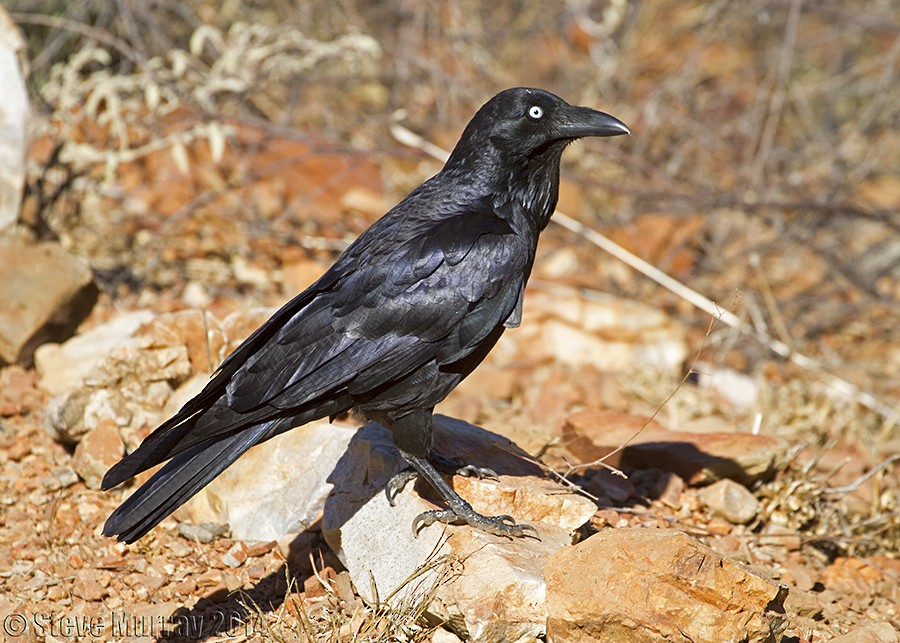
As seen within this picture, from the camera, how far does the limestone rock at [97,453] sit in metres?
4.49

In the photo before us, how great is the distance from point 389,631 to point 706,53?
26.3 feet

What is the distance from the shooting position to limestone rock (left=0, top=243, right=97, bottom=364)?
539cm

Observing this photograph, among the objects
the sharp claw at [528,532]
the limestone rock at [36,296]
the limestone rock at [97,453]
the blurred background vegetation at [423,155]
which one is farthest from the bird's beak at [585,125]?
the limestone rock at [36,296]

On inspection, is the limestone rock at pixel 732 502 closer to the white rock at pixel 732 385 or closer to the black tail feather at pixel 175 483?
the black tail feather at pixel 175 483

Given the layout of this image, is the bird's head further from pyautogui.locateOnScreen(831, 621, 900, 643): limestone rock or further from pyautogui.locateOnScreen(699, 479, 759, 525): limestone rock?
pyautogui.locateOnScreen(831, 621, 900, 643): limestone rock

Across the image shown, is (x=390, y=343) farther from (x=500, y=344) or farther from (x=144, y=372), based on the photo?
(x=500, y=344)

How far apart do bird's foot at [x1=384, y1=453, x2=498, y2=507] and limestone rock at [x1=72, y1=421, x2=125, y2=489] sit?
1.37 metres

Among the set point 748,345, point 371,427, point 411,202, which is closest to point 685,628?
point 371,427

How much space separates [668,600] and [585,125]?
6.02ft

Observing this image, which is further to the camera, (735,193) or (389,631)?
(735,193)

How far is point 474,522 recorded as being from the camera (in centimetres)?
366

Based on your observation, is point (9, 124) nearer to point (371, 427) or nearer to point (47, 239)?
point (47, 239)

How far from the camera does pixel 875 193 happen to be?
9297mm

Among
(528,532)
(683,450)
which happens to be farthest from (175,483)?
(683,450)
